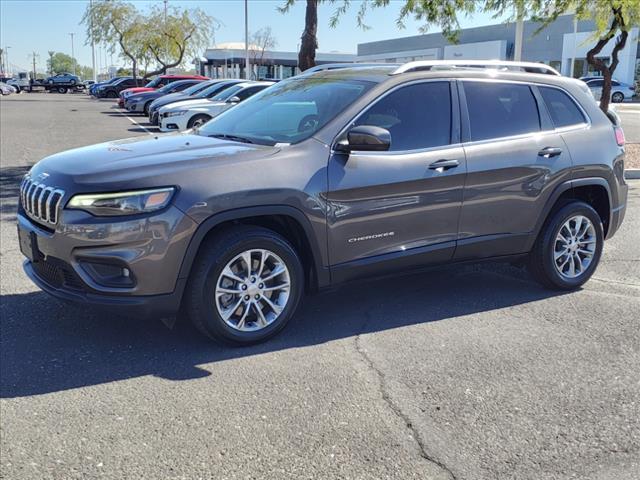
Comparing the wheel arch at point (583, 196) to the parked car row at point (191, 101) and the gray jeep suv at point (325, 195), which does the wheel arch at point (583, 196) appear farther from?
the parked car row at point (191, 101)

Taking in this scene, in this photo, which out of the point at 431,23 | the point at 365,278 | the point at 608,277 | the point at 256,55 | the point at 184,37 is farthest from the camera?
the point at 256,55

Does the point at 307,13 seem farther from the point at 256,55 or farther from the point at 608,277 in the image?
the point at 256,55

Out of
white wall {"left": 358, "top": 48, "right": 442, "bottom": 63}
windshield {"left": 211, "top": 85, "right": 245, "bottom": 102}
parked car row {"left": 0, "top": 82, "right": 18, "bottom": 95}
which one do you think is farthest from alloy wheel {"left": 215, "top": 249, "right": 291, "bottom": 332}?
parked car row {"left": 0, "top": 82, "right": 18, "bottom": 95}

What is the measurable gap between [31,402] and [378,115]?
9.59 ft

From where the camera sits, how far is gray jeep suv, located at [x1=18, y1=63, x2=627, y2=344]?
4004 mm

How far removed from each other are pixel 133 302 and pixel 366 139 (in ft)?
5.90

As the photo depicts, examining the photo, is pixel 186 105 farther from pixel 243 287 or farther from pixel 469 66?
pixel 243 287

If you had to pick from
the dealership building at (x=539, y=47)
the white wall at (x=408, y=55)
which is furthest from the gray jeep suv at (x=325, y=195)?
the white wall at (x=408, y=55)

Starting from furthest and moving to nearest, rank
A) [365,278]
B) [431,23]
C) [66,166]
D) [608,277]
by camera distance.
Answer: [431,23] → [608,277] → [365,278] → [66,166]

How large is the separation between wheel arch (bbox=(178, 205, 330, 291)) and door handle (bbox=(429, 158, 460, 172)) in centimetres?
109

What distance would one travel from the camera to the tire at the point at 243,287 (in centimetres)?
416

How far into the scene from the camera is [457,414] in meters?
3.62

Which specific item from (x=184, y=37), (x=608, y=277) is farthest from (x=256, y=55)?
(x=608, y=277)

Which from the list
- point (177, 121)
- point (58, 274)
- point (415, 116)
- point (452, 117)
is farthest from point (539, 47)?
point (58, 274)
